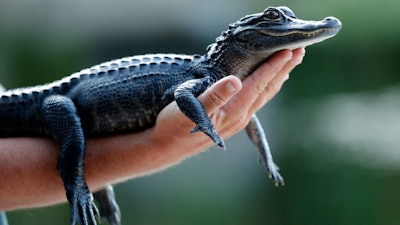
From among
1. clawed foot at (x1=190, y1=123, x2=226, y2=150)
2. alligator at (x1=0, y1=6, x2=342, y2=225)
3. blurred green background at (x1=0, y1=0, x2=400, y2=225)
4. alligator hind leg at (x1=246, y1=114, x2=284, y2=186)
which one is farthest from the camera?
blurred green background at (x1=0, y1=0, x2=400, y2=225)

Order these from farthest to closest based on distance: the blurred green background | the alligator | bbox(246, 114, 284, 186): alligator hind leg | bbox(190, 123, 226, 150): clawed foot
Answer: the blurred green background → bbox(246, 114, 284, 186): alligator hind leg → the alligator → bbox(190, 123, 226, 150): clawed foot

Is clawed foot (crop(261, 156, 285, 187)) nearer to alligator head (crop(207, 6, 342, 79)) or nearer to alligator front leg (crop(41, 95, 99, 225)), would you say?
alligator head (crop(207, 6, 342, 79))

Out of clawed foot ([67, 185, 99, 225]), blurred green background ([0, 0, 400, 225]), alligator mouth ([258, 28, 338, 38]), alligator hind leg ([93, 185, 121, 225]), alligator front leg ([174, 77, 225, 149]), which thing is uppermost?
alligator mouth ([258, 28, 338, 38])

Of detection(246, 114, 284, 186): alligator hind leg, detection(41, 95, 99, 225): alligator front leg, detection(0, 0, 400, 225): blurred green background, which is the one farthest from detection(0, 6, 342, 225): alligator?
detection(0, 0, 400, 225): blurred green background

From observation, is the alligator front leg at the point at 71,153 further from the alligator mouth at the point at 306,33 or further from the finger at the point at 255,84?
the alligator mouth at the point at 306,33

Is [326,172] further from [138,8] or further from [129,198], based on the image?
[138,8]

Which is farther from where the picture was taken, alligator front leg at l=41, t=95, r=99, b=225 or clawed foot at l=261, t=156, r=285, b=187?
clawed foot at l=261, t=156, r=285, b=187

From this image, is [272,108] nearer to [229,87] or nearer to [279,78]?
[279,78]

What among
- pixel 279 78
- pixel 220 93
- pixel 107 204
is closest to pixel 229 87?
pixel 220 93
